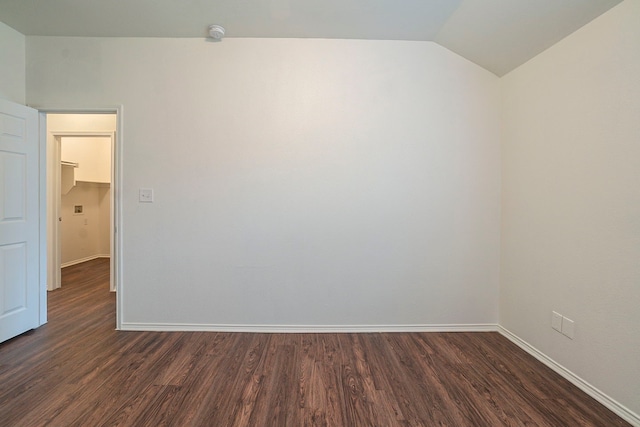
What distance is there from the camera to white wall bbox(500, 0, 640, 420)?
1.47 meters

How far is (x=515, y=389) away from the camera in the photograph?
1.65 metres

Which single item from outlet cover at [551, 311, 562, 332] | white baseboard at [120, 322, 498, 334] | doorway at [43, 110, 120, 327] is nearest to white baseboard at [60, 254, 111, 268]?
doorway at [43, 110, 120, 327]

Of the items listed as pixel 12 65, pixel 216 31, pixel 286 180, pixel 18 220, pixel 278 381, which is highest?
pixel 216 31

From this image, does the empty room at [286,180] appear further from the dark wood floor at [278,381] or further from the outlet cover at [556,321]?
the outlet cover at [556,321]

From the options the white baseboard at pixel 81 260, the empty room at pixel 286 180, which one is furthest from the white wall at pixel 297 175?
the white baseboard at pixel 81 260

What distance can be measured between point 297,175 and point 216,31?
4.56 feet

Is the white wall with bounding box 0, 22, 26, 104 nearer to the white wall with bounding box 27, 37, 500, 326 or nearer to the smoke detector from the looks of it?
the white wall with bounding box 27, 37, 500, 326

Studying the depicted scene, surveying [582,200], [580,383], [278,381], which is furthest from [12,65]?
[580,383]

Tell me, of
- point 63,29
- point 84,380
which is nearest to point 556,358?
point 84,380

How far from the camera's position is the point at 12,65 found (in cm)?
228

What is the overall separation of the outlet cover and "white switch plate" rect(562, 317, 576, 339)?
0.09 ft

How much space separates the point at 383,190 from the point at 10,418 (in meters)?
2.81

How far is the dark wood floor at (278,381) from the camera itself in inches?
56.3

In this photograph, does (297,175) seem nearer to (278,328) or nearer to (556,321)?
(278,328)
